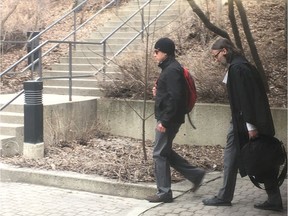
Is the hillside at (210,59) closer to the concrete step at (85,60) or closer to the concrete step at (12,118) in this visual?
the concrete step at (85,60)

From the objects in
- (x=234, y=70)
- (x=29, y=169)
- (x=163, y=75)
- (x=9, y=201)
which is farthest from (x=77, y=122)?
(x=234, y=70)

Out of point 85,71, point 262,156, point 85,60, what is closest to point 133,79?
point 85,71

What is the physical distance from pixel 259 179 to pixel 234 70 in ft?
3.91

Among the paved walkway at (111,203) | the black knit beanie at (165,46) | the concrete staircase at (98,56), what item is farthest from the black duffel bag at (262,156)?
the concrete staircase at (98,56)

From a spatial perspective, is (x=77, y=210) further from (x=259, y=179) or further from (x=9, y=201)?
(x=259, y=179)

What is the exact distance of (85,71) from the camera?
1203 cm

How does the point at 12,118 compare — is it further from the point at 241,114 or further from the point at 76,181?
the point at 241,114

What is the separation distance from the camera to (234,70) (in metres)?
5.33

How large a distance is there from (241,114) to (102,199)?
2.24 m

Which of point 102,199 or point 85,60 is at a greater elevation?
point 85,60

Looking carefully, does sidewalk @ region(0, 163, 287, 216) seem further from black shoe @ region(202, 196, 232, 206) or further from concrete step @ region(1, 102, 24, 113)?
concrete step @ region(1, 102, 24, 113)

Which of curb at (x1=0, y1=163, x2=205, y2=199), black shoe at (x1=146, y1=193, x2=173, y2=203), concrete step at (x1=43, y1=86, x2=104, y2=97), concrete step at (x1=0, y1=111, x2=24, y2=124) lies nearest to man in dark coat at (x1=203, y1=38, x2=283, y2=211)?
black shoe at (x1=146, y1=193, x2=173, y2=203)

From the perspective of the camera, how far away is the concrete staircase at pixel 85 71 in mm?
8477

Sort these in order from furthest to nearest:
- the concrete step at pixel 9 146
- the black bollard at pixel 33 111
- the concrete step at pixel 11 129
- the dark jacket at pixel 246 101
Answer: the concrete step at pixel 11 129, the concrete step at pixel 9 146, the black bollard at pixel 33 111, the dark jacket at pixel 246 101
